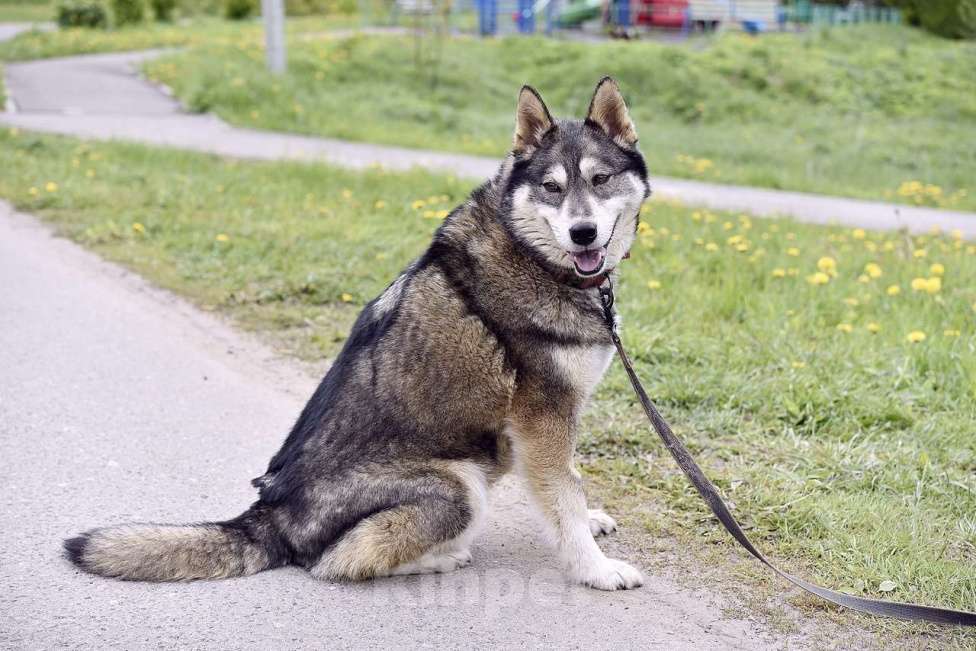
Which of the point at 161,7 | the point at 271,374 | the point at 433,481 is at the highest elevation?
the point at 161,7

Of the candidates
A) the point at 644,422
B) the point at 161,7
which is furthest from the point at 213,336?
the point at 161,7

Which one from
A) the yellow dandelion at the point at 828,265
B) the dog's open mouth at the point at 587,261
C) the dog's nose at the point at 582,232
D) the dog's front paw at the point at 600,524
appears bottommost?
the dog's front paw at the point at 600,524

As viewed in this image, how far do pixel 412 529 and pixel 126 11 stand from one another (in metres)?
30.2

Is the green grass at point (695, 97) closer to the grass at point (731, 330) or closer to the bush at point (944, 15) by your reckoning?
the bush at point (944, 15)

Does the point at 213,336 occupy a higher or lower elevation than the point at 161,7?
lower

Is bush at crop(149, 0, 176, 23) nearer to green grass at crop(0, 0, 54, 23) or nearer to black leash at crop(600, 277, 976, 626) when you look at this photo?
green grass at crop(0, 0, 54, 23)

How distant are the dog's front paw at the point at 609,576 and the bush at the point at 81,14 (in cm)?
2930

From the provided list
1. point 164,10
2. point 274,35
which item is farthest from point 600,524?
point 164,10

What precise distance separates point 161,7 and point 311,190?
2662 cm

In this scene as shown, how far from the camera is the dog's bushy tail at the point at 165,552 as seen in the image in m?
3.49

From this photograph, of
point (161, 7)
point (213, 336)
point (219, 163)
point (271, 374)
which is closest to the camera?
point (271, 374)

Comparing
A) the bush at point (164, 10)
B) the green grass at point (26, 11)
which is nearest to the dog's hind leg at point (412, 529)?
the green grass at point (26, 11)

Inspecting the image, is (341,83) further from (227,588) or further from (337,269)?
(227,588)

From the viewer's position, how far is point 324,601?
3500mm
